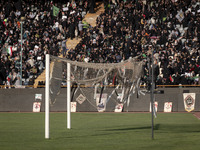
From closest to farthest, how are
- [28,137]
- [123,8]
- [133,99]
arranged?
[28,137], [133,99], [123,8]

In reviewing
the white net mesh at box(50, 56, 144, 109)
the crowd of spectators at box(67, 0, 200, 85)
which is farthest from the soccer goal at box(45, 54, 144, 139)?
the crowd of spectators at box(67, 0, 200, 85)

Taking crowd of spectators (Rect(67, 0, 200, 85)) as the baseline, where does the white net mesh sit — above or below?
below

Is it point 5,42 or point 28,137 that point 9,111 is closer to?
point 5,42

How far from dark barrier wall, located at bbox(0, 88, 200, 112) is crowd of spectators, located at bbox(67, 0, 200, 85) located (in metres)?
1.07

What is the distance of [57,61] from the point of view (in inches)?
712

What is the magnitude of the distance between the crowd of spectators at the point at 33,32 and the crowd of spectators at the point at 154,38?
3.13m

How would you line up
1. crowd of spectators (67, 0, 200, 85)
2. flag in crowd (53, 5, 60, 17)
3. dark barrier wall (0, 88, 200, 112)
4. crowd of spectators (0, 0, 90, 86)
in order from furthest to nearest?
flag in crowd (53, 5, 60, 17), crowd of spectators (0, 0, 90, 86), crowd of spectators (67, 0, 200, 85), dark barrier wall (0, 88, 200, 112)

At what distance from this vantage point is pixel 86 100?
A: 33938mm

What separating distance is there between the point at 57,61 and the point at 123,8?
2709 cm

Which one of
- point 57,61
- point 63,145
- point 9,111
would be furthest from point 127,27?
point 63,145

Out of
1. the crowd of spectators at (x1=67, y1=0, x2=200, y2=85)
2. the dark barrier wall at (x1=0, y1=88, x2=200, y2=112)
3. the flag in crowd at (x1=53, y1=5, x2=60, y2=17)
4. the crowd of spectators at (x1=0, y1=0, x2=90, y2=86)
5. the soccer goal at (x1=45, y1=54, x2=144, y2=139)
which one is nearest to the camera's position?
the soccer goal at (x1=45, y1=54, x2=144, y2=139)

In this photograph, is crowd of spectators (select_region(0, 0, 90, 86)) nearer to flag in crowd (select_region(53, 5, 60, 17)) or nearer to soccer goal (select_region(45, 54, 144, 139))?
flag in crowd (select_region(53, 5, 60, 17))

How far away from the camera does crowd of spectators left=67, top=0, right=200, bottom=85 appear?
34031mm

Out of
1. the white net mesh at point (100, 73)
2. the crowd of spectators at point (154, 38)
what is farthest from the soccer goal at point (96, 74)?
the crowd of spectators at point (154, 38)
